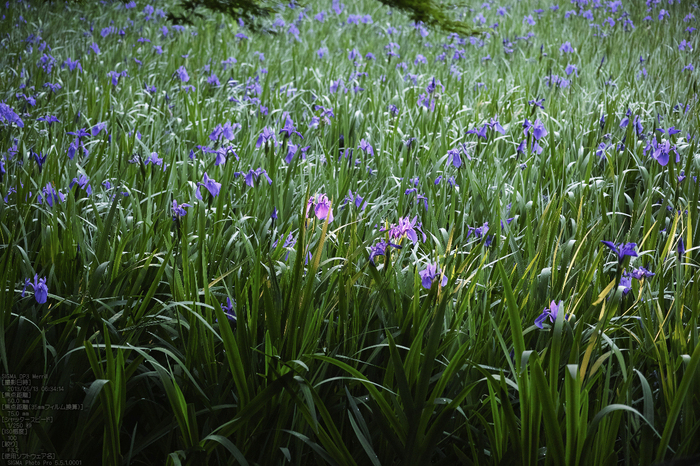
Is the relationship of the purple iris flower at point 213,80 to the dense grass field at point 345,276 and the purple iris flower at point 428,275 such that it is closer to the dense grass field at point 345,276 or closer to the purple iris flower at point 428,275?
the dense grass field at point 345,276

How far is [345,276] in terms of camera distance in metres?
1.35

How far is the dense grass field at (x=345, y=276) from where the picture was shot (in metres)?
1.03

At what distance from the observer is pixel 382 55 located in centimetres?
525

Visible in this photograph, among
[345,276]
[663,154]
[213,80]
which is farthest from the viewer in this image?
[213,80]

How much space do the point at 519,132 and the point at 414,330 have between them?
2.13 m

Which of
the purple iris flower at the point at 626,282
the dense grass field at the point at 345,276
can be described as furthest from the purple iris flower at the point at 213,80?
the purple iris flower at the point at 626,282

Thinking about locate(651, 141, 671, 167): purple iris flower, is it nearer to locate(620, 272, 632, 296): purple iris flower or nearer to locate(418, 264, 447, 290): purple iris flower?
locate(620, 272, 632, 296): purple iris flower

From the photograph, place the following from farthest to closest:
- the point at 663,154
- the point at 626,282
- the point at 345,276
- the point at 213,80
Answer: the point at 213,80, the point at 663,154, the point at 345,276, the point at 626,282

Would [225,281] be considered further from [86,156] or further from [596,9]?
[596,9]

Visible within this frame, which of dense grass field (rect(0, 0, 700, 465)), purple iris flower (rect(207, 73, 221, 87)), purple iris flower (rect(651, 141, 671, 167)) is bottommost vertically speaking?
dense grass field (rect(0, 0, 700, 465))

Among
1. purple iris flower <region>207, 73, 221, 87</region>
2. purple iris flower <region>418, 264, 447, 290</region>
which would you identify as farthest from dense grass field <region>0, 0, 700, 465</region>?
purple iris flower <region>207, 73, 221, 87</region>

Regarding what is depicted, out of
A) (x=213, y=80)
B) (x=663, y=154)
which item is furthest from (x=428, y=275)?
(x=213, y=80)

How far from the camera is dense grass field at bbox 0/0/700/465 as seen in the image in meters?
1.03

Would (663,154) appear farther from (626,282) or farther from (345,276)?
(345,276)
